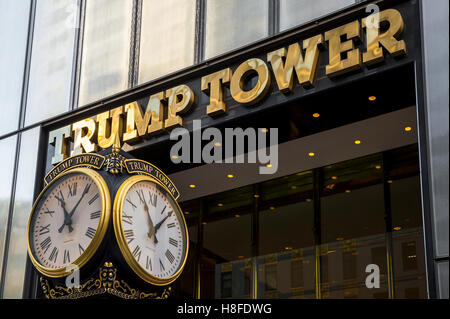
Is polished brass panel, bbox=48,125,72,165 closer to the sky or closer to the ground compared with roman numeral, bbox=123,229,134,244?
closer to the sky

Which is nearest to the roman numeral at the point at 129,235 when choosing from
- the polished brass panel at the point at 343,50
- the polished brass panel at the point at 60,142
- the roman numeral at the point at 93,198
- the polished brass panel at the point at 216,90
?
the roman numeral at the point at 93,198

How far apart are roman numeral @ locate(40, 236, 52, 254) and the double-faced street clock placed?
11 millimetres

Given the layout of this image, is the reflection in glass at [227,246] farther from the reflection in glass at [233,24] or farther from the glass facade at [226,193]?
the reflection in glass at [233,24]

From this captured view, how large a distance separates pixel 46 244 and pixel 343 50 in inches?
159

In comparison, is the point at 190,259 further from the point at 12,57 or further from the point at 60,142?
the point at 12,57

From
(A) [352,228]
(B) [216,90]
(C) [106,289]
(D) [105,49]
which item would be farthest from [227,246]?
(C) [106,289]

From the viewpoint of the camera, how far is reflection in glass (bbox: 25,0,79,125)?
1225cm

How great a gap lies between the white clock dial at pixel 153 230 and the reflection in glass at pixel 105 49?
11.5 feet

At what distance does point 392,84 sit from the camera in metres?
8.50

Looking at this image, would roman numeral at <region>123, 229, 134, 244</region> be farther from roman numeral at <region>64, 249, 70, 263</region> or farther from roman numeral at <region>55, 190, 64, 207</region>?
roman numeral at <region>55, 190, 64, 207</region>

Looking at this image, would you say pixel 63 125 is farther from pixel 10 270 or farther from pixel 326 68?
pixel 326 68

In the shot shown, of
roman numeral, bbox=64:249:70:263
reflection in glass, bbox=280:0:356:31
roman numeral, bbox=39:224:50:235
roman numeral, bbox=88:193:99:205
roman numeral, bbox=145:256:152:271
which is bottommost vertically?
roman numeral, bbox=145:256:152:271

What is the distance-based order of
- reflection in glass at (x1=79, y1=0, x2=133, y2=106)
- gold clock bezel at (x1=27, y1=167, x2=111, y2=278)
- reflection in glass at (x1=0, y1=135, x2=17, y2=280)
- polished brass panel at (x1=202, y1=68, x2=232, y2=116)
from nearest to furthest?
gold clock bezel at (x1=27, y1=167, x2=111, y2=278), polished brass panel at (x1=202, y1=68, x2=232, y2=116), reflection in glass at (x1=79, y1=0, x2=133, y2=106), reflection in glass at (x1=0, y1=135, x2=17, y2=280)

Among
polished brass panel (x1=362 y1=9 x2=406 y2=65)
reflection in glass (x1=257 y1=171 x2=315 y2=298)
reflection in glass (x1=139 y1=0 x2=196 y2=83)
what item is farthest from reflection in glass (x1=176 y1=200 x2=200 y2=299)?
polished brass panel (x1=362 y1=9 x2=406 y2=65)
